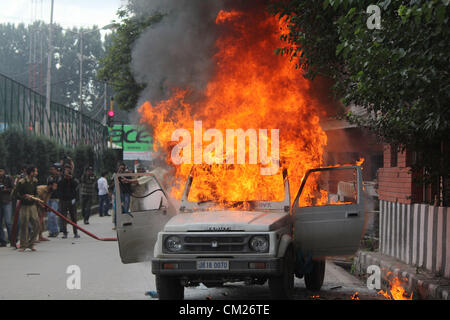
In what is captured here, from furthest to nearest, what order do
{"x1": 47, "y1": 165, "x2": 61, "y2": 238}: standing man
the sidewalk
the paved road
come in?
{"x1": 47, "y1": 165, "x2": 61, "y2": 238}: standing man → the paved road → the sidewalk

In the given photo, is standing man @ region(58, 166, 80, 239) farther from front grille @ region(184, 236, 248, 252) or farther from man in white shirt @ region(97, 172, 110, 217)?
front grille @ region(184, 236, 248, 252)

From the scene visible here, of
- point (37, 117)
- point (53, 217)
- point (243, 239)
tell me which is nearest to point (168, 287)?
point (243, 239)

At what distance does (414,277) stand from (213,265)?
10.9 feet

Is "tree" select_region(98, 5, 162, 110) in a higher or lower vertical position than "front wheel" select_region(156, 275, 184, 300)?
higher

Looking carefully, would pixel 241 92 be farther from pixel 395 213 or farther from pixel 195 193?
pixel 395 213

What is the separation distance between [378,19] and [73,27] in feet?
309

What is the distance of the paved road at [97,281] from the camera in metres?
9.28

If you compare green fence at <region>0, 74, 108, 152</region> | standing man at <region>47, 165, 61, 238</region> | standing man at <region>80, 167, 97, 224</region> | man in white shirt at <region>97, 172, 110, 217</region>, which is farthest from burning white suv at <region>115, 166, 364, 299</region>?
man in white shirt at <region>97, 172, 110, 217</region>

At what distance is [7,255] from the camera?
47.4 feet

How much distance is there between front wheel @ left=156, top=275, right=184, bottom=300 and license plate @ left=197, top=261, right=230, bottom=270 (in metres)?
0.51

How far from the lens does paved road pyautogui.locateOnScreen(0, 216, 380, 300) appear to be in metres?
9.28

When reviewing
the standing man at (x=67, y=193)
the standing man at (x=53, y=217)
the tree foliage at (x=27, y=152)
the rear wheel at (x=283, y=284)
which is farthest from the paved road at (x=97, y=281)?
the tree foliage at (x=27, y=152)
